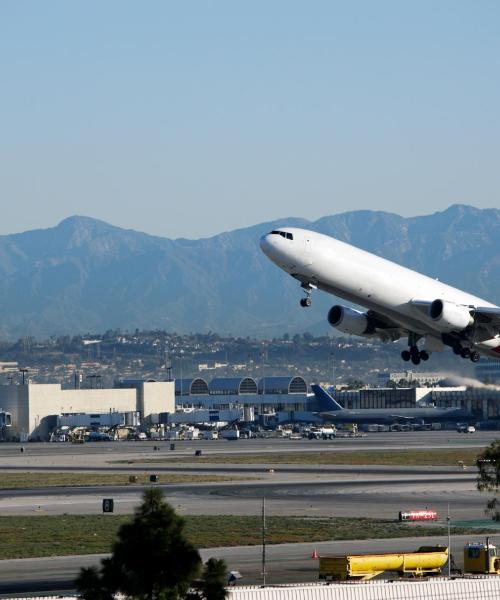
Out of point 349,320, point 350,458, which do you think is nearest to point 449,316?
point 349,320

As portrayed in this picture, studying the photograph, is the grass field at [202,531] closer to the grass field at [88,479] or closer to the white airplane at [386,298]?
the white airplane at [386,298]

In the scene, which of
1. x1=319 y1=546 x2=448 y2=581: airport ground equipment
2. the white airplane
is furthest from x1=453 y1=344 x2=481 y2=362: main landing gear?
x1=319 y1=546 x2=448 y2=581: airport ground equipment

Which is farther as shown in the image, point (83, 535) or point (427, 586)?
point (83, 535)

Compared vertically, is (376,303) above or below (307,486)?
above

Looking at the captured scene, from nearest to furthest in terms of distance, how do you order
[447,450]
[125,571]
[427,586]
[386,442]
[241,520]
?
1. [125,571]
2. [427,586]
3. [241,520]
4. [447,450]
5. [386,442]

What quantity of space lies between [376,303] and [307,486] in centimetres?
2036

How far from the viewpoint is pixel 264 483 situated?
109438mm

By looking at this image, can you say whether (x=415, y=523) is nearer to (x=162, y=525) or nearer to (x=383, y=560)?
(x=383, y=560)

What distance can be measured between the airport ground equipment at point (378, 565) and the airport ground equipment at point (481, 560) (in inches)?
39.4

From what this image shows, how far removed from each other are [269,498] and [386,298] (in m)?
16.0

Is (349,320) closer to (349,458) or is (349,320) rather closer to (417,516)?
(417,516)

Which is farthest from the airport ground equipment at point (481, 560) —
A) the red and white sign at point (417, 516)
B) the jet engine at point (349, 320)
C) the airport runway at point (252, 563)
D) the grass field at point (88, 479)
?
the grass field at point (88, 479)

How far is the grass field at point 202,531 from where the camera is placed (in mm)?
69312

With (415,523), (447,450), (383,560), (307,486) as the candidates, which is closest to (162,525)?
(383,560)
